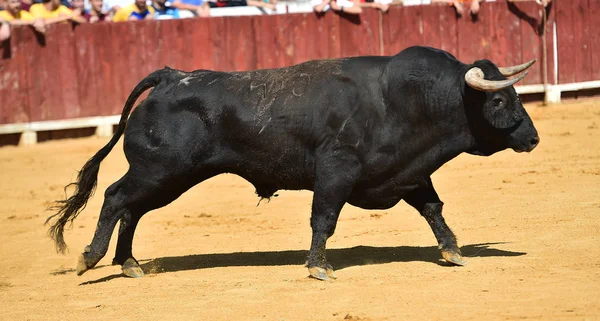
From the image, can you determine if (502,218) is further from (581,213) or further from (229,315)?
(229,315)

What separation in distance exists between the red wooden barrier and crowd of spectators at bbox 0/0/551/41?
154 millimetres

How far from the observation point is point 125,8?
1642 cm

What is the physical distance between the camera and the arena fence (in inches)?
625

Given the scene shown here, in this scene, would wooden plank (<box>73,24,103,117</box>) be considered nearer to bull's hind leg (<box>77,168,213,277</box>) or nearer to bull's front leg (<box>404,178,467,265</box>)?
bull's hind leg (<box>77,168,213,277</box>)

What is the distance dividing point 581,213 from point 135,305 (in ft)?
13.1

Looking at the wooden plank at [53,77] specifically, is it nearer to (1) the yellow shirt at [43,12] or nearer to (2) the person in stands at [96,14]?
(1) the yellow shirt at [43,12]

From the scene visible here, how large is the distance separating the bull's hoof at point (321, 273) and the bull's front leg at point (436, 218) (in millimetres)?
814

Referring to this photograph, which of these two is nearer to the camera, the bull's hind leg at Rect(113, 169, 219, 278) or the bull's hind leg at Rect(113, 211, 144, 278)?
the bull's hind leg at Rect(113, 169, 219, 278)

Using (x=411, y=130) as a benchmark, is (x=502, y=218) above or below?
below

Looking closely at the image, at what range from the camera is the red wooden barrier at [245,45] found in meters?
15.9

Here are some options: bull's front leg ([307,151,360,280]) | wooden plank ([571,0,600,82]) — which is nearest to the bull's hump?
bull's front leg ([307,151,360,280])

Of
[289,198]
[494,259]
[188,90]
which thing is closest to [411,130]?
[494,259]

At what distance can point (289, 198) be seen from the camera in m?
11.8

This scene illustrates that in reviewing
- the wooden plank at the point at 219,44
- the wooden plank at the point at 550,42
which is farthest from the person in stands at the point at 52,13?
the wooden plank at the point at 550,42
